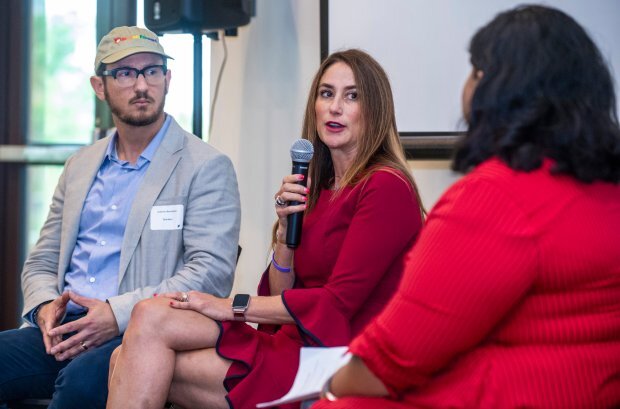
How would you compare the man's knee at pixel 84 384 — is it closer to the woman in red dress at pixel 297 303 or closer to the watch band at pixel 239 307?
the woman in red dress at pixel 297 303

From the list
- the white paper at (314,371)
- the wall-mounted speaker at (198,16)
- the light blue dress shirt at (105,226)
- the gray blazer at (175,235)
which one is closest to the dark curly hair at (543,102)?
the white paper at (314,371)

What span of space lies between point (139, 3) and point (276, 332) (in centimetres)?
225

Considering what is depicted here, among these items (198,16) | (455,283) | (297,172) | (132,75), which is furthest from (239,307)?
(198,16)

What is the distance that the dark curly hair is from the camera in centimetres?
125

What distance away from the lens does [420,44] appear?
312 centimetres

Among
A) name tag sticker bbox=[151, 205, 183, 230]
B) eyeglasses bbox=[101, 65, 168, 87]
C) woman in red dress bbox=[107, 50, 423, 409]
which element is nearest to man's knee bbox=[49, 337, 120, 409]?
woman in red dress bbox=[107, 50, 423, 409]

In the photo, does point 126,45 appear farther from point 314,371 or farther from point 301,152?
point 314,371

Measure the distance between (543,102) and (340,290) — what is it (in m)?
0.92

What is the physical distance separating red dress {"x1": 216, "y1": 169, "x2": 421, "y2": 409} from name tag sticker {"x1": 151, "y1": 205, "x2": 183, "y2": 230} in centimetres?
52

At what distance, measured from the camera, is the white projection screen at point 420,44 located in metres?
3.08

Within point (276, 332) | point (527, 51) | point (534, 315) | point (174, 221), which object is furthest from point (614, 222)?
point (174, 221)

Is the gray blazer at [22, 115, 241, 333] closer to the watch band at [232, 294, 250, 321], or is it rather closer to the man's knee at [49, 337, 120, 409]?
the man's knee at [49, 337, 120, 409]

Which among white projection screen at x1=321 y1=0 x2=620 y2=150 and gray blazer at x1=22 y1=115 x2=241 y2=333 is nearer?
gray blazer at x1=22 y1=115 x2=241 y2=333

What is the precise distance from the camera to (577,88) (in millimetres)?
1281
